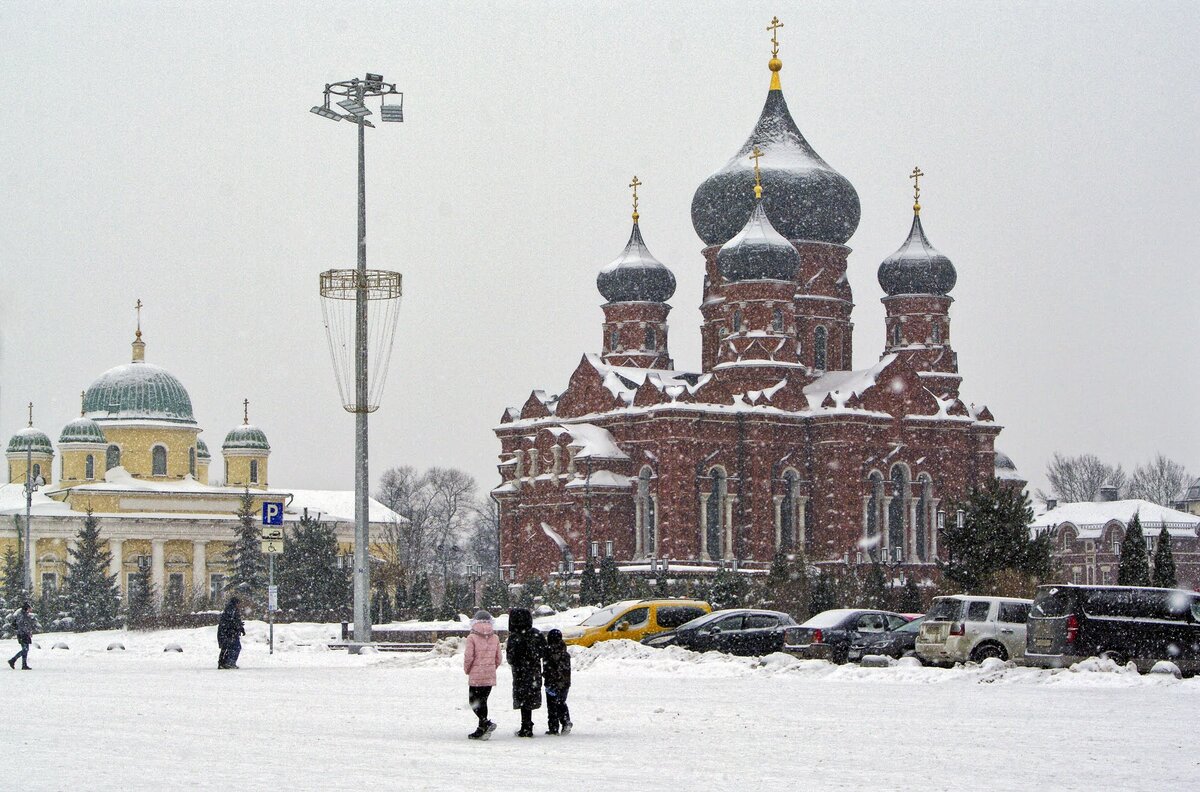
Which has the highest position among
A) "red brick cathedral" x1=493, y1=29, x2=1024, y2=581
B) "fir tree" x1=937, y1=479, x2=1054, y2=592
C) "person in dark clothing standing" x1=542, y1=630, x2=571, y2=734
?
"red brick cathedral" x1=493, y1=29, x2=1024, y2=581

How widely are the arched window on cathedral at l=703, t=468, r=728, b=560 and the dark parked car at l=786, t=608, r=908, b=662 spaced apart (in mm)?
32862

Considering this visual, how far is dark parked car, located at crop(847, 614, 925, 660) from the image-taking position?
99.9ft

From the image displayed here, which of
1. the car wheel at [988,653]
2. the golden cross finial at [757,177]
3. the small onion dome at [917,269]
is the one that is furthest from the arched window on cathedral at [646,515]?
the car wheel at [988,653]

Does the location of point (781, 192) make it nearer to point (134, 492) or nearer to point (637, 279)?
point (637, 279)

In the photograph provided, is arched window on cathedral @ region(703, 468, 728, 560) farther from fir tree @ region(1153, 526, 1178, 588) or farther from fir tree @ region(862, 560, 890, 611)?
fir tree @ region(1153, 526, 1178, 588)

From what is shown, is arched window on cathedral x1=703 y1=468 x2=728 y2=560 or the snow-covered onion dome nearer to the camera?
arched window on cathedral x1=703 y1=468 x2=728 y2=560

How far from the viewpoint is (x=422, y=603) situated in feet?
181

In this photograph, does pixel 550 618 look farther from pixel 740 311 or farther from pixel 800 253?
pixel 800 253

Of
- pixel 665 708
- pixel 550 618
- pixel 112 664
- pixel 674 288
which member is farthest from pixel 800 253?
pixel 665 708

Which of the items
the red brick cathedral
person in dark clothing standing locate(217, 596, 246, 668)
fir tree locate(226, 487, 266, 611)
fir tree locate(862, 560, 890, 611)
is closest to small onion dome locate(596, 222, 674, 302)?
the red brick cathedral

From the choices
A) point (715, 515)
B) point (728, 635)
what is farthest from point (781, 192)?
point (728, 635)

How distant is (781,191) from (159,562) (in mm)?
34836

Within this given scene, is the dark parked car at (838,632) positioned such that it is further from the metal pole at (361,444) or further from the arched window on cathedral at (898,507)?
the arched window on cathedral at (898,507)

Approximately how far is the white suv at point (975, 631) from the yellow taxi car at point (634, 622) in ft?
23.5
